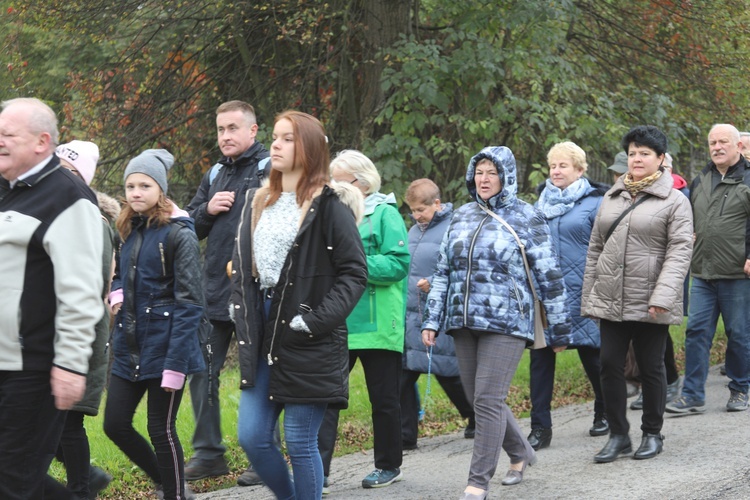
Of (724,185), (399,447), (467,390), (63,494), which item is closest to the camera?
(63,494)

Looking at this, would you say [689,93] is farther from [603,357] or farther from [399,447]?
[399,447]

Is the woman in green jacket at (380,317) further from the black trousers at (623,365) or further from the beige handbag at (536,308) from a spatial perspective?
the black trousers at (623,365)

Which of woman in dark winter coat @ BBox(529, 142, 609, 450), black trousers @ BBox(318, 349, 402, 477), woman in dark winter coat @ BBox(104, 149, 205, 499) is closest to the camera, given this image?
woman in dark winter coat @ BBox(104, 149, 205, 499)

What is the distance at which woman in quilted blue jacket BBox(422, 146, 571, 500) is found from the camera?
5.89m

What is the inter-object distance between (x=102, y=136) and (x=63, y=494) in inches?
357

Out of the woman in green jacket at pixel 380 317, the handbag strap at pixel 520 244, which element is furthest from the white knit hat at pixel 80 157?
the handbag strap at pixel 520 244

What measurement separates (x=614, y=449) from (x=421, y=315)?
5.65 feet

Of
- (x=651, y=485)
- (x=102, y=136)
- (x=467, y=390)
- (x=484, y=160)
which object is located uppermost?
Result: (x=102, y=136)

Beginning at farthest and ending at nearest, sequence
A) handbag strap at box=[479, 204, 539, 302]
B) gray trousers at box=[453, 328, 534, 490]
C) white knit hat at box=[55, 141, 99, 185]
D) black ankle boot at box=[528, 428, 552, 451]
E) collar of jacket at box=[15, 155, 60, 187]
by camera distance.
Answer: black ankle boot at box=[528, 428, 552, 451] < handbag strap at box=[479, 204, 539, 302] < gray trousers at box=[453, 328, 534, 490] < white knit hat at box=[55, 141, 99, 185] < collar of jacket at box=[15, 155, 60, 187]

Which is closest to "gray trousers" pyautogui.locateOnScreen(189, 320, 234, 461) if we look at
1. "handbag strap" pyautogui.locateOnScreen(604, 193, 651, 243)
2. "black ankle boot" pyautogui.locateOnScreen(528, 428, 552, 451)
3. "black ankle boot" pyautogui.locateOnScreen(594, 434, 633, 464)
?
"black ankle boot" pyautogui.locateOnScreen(528, 428, 552, 451)

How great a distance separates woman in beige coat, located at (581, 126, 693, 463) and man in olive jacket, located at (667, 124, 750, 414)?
1.91m

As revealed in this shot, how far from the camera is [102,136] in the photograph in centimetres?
1293

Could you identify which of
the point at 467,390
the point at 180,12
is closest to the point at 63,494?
the point at 467,390

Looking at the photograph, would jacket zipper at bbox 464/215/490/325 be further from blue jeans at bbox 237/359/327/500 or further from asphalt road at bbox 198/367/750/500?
blue jeans at bbox 237/359/327/500
